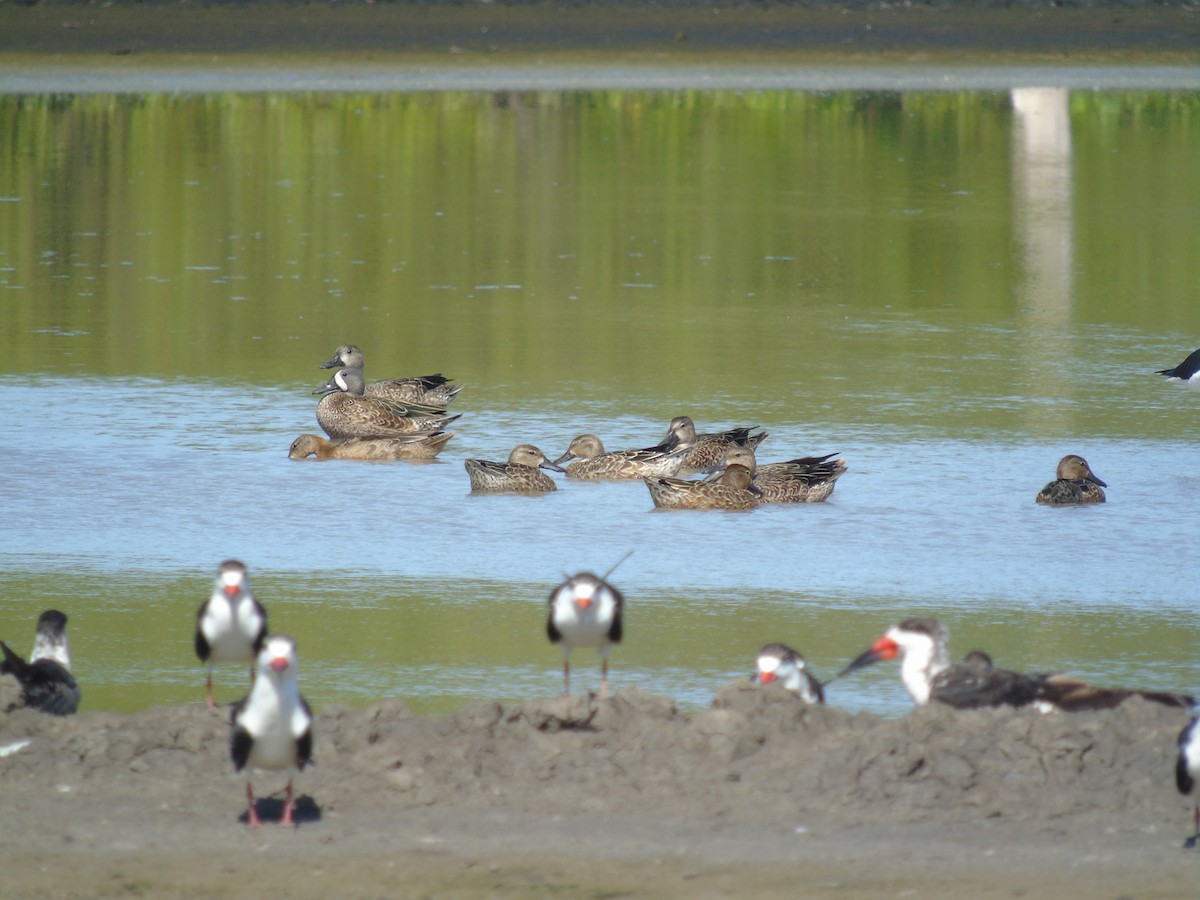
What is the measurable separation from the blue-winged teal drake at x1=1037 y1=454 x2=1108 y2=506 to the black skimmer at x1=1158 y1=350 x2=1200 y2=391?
301 centimetres

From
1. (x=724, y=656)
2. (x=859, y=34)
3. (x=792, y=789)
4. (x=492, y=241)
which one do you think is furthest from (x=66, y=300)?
(x=859, y=34)

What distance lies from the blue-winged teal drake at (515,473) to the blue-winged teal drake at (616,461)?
0.19 metres

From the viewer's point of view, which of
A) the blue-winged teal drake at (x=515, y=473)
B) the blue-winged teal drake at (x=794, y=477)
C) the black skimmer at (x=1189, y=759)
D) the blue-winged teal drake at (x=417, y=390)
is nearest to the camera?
the black skimmer at (x=1189, y=759)

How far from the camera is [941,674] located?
23.0 feet

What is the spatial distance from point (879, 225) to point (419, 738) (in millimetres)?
17386

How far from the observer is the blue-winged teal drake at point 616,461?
11930mm

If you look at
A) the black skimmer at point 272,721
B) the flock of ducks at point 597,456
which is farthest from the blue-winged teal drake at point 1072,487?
the black skimmer at point 272,721

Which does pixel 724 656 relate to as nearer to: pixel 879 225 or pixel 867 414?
pixel 867 414

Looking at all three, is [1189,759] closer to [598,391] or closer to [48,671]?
[48,671]

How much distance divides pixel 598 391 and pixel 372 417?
2097mm

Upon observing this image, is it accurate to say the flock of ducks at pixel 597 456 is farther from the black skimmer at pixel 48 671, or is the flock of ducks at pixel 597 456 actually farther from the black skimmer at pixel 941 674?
the black skimmer at pixel 48 671

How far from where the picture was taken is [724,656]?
8484mm

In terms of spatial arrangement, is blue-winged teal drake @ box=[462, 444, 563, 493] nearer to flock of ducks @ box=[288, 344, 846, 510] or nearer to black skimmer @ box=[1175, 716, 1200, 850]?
flock of ducks @ box=[288, 344, 846, 510]

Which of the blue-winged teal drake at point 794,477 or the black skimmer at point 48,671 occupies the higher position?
the blue-winged teal drake at point 794,477
